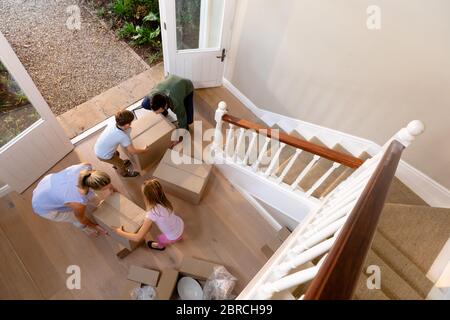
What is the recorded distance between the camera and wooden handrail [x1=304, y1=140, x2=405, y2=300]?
761 mm

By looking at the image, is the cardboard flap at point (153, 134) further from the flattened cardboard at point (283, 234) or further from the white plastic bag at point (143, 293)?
the flattened cardboard at point (283, 234)

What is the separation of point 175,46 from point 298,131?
66.6 inches

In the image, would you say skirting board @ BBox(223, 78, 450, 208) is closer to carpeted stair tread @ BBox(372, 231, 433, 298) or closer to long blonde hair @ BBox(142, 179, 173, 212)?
carpeted stair tread @ BBox(372, 231, 433, 298)

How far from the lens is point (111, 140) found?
2486 mm

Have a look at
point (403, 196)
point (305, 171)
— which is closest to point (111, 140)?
point (305, 171)

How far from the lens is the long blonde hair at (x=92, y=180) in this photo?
79.6 inches

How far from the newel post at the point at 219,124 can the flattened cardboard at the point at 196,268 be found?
1085 millimetres

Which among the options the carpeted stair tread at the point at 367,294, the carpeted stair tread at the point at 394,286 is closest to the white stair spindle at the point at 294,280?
the carpeted stair tread at the point at 367,294

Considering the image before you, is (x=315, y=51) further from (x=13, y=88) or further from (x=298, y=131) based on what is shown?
(x=13, y=88)

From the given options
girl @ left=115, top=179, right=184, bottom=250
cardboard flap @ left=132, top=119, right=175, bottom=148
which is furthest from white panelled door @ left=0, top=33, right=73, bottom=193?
girl @ left=115, top=179, right=184, bottom=250

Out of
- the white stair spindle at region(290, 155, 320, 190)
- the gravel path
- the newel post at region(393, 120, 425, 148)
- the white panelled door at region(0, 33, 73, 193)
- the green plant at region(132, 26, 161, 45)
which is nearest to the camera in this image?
the newel post at region(393, 120, 425, 148)

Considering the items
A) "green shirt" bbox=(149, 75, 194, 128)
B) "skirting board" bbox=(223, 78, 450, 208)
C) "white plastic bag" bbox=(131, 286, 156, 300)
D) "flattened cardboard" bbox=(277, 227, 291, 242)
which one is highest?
"green shirt" bbox=(149, 75, 194, 128)

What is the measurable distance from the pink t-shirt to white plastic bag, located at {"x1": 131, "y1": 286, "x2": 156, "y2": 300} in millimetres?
453
